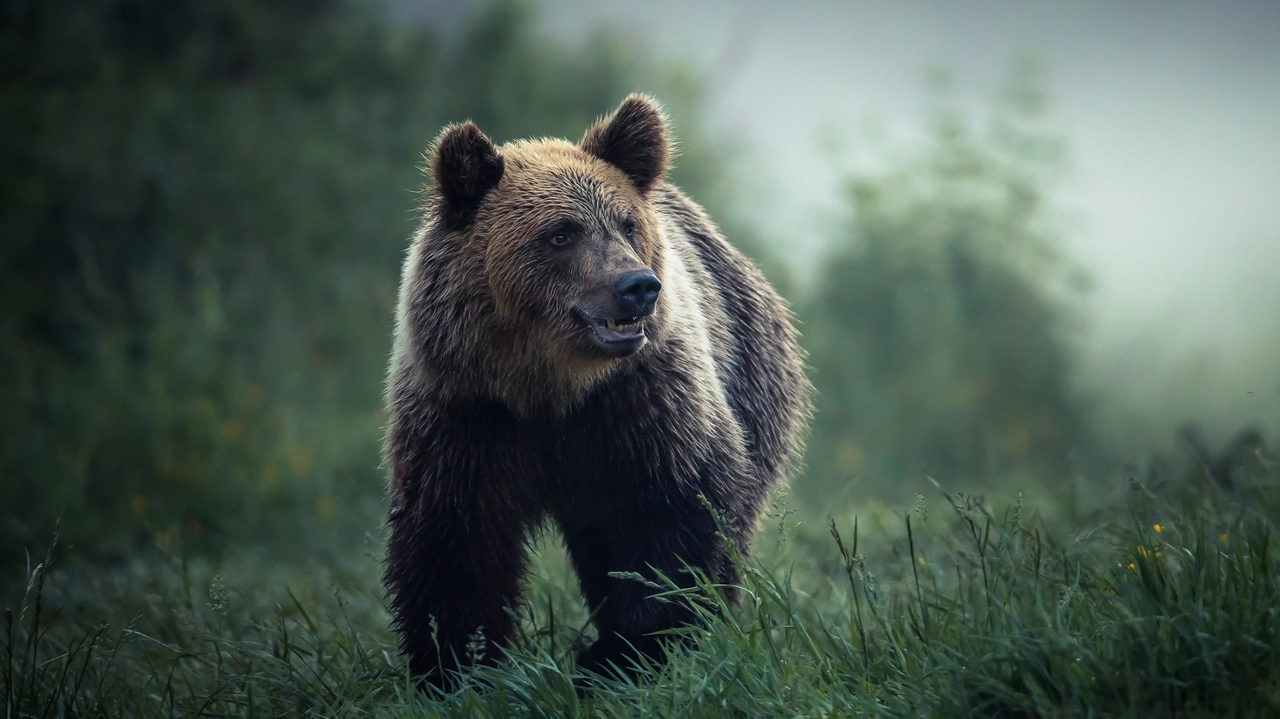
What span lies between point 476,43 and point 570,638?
9.56m

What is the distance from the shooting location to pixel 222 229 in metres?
10.4

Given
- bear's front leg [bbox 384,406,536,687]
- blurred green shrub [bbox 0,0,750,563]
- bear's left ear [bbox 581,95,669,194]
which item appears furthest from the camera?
blurred green shrub [bbox 0,0,750,563]

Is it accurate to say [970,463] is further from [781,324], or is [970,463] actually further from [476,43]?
[476,43]

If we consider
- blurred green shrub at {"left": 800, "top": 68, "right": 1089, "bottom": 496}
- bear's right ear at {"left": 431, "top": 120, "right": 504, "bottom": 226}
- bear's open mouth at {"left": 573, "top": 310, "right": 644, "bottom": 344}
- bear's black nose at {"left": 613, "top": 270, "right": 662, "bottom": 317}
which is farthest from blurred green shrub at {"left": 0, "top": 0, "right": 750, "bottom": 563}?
bear's black nose at {"left": 613, "top": 270, "right": 662, "bottom": 317}

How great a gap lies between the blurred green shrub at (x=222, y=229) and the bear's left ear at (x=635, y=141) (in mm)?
4792

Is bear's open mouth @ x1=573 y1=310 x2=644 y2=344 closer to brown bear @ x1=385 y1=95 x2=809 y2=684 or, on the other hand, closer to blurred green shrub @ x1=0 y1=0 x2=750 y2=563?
brown bear @ x1=385 y1=95 x2=809 y2=684

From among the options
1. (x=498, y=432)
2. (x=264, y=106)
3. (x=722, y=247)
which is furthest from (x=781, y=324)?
(x=264, y=106)

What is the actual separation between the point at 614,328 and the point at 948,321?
8.04m

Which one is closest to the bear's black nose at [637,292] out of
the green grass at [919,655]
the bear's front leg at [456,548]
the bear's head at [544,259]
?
the bear's head at [544,259]

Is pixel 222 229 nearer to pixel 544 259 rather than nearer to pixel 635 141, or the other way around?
pixel 635 141

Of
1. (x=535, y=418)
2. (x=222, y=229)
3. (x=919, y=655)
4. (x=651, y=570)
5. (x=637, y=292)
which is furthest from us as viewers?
(x=222, y=229)

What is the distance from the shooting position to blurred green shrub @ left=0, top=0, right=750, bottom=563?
8352mm

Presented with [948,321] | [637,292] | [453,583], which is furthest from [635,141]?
[948,321]

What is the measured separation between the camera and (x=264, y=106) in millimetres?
11125
